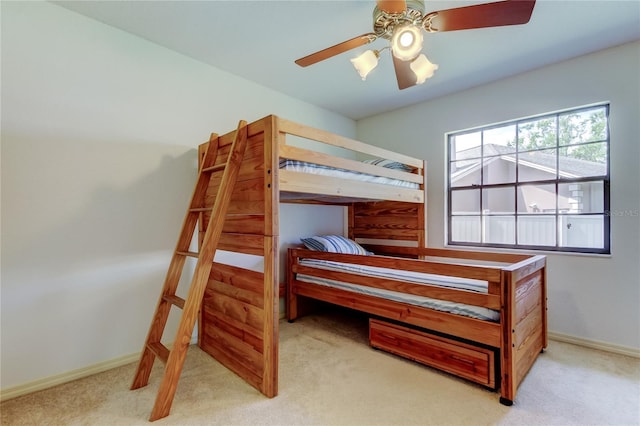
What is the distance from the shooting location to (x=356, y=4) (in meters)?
1.92

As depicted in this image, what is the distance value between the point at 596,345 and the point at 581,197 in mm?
1237

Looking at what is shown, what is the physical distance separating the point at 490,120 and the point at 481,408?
258cm

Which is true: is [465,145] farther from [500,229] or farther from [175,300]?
[175,300]

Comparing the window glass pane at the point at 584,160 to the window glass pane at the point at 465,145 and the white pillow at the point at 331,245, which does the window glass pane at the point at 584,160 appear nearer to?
the window glass pane at the point at 465,145

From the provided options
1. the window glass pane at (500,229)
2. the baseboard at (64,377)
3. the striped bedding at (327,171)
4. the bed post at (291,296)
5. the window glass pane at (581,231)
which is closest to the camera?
the baseboard at (64,377)

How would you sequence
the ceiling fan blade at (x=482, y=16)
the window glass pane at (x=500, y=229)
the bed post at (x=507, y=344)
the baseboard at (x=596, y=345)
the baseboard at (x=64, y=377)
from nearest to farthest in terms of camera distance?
the ceiling fan blade at (x=482, y=16) < the bed post at (x=507, y=344) < the baseboard at (x=64, y=377) < the baseboard at (x=596, y=345) < the window glass pane at (x=500, y=229)

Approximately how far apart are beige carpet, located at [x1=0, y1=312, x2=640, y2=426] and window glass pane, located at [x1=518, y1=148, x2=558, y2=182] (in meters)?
1.56

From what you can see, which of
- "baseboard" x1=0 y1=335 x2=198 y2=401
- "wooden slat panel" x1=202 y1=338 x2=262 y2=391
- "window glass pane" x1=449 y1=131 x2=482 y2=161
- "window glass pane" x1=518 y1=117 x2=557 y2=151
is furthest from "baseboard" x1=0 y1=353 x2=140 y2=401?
"window glass pane" x1=518 y1=117 x2=557 y2=151

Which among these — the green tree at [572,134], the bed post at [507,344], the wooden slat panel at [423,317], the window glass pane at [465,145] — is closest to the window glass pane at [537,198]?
the green tree at [572,134]

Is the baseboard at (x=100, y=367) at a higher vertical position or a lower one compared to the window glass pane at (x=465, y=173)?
lower

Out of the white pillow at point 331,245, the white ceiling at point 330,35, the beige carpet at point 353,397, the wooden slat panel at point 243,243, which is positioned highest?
the white ceiling at point 330,35

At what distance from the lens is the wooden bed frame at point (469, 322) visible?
1.78 meters

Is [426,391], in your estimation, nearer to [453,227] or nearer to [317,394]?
[317,394]

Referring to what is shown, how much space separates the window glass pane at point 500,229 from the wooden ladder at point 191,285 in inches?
103
